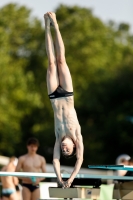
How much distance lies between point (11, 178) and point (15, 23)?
126ft

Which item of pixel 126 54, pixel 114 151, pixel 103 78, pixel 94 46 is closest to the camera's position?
pixel 114 151

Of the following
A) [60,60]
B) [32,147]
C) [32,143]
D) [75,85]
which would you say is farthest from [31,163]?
[75,85]

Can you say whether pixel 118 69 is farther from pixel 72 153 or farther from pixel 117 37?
pixel 72 153

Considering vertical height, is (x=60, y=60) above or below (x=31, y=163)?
above

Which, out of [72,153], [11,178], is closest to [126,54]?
[11,178]

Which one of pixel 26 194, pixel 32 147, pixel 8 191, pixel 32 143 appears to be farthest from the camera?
pixel 8 191

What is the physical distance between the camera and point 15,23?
5372 cm

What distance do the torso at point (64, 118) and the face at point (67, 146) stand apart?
173mm

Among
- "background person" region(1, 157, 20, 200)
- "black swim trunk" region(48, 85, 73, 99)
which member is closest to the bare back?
"background person" region(1, 157, 20, 200)

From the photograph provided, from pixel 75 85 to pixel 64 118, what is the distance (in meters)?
42.3

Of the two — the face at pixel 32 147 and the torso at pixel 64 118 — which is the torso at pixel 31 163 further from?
the torso at pixel 64 118

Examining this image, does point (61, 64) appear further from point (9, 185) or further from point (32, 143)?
point (9, 185)

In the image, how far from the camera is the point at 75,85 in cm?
5462

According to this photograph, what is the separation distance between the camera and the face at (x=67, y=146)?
11.9 meters
